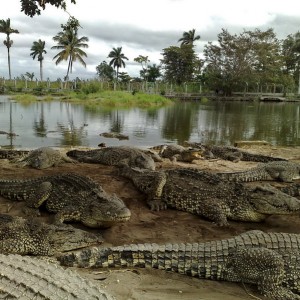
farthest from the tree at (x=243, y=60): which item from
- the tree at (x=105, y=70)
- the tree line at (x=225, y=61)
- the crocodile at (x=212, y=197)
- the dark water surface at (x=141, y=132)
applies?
the crocodile at (x=212, y=197)

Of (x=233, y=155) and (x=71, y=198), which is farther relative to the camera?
(x=233, y=155)

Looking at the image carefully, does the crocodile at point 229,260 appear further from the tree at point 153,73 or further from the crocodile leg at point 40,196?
the tree at point 153,73

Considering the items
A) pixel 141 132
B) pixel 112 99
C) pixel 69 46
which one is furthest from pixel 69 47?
pixel 141 132

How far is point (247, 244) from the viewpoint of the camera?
4.17m

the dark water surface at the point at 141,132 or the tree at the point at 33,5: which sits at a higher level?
the tree at the point at 33,5

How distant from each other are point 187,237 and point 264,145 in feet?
38.7

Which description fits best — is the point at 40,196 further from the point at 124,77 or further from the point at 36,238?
the point at 124,77

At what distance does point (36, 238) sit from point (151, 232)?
1572 millimetres

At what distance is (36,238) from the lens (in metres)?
4.70

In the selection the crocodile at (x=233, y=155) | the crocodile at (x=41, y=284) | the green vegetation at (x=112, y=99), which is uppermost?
the green vegetation at (x=112, y=99)

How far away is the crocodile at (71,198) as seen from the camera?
5.34m

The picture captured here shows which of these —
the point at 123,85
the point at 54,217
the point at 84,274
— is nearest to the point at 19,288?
the point at 84,274

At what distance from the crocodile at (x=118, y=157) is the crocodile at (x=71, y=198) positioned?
2817 mm

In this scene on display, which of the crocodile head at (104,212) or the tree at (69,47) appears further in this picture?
the tree at (69,47)
